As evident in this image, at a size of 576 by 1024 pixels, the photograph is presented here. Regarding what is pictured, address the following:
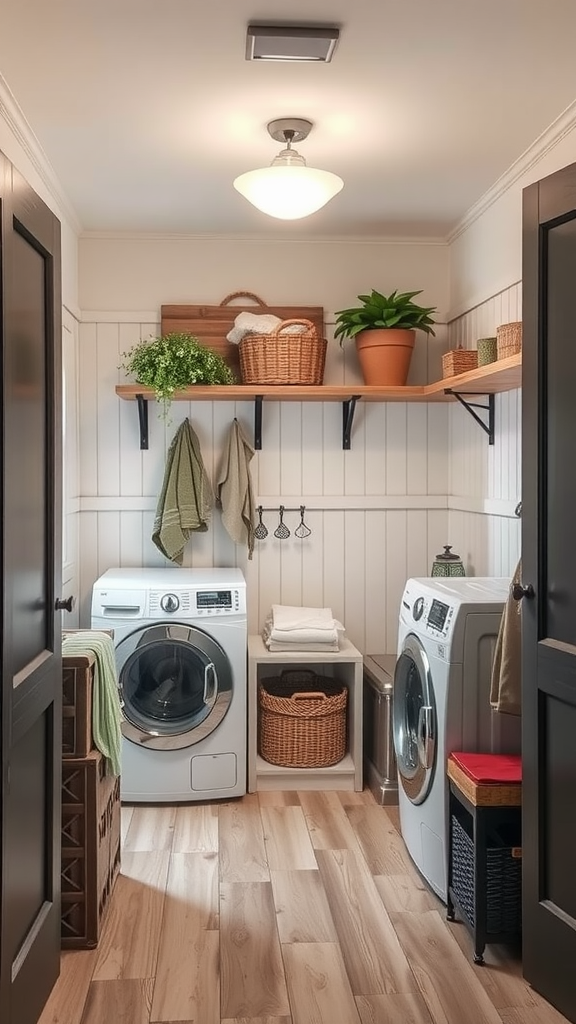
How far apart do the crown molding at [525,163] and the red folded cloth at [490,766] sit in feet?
6.43

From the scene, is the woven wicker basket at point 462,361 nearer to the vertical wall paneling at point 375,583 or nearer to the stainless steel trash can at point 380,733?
the vertical wall paneling at point 375,583

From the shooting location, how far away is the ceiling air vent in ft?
7.85

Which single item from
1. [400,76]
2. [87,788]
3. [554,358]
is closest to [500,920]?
[87,788]

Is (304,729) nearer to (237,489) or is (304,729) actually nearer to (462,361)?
(237,489)

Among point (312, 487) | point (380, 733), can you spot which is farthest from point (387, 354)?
point (380, 733)

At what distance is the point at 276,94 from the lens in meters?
2.80

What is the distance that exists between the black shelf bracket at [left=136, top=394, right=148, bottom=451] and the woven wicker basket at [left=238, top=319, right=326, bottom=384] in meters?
0.52

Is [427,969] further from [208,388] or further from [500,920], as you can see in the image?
[208,388]

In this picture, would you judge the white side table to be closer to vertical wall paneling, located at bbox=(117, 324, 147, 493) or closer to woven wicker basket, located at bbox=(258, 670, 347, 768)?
woven wicker basket, located at bbox=(258, 670, 347, 768)

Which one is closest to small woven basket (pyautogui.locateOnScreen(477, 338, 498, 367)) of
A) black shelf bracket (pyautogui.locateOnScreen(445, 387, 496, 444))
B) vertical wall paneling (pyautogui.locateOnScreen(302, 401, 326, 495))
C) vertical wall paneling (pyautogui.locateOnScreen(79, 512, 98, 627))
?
black shelf bracket (pyautogui.locateOnScreen(445, 387, 496, 444))

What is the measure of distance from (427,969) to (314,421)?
259cm

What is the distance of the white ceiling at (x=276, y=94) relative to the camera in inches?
92.0

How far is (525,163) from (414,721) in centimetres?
201

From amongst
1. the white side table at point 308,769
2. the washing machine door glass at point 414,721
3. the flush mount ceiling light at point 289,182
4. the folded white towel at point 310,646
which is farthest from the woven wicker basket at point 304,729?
the flush mount ceiling light at point 289,182
